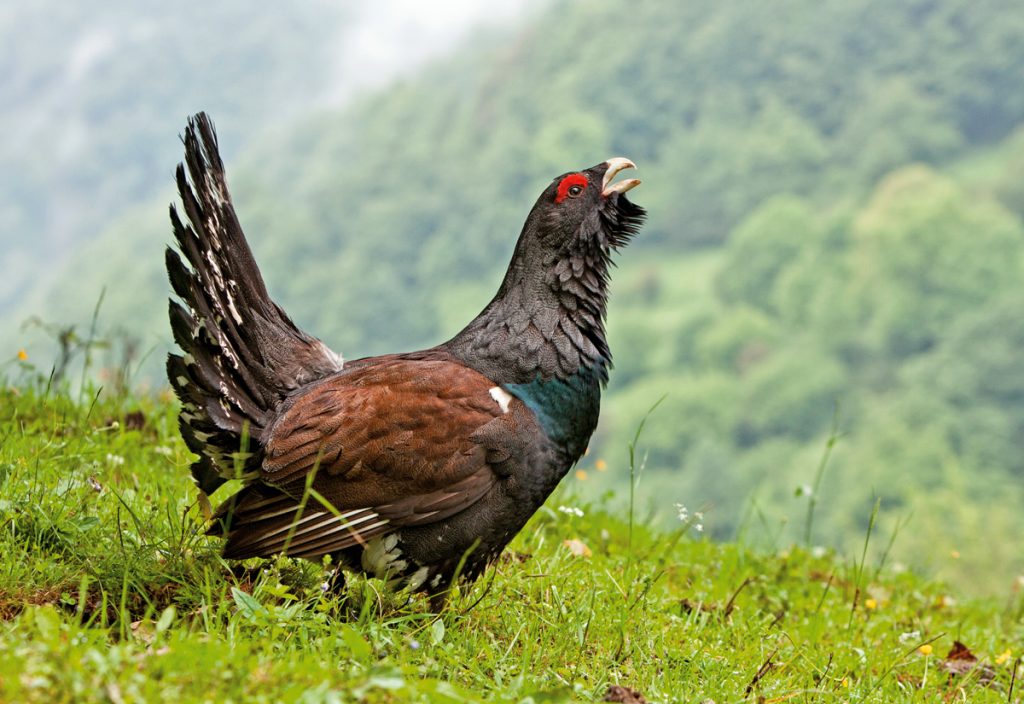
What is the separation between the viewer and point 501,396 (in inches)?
155

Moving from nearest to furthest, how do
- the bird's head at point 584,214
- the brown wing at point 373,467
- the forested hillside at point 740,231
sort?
the brown wing at point 373,467 < the bird's head at point 584,214 < the forested hillside at point 740,231

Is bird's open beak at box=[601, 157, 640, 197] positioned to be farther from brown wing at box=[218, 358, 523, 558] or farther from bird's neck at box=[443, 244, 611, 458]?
brown wing at box=[218, 358, 523, 558]

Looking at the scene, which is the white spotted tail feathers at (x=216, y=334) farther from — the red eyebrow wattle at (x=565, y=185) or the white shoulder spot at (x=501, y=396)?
the red eyebrow wattle at (x=565, y=185)

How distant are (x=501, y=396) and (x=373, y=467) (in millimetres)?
566

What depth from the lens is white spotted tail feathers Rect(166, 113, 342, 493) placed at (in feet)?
12.8

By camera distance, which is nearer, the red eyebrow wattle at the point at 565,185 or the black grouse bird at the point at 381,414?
the black grouse bird at the point at 381,414

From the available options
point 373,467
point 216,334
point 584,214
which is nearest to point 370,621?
point 373,467

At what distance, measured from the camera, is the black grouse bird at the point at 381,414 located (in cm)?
378

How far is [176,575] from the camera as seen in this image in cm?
380

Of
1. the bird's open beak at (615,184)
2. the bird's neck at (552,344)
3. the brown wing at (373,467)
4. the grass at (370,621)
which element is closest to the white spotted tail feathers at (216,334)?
the brown wing at (373,467)

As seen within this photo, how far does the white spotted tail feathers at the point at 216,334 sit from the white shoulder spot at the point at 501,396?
0.89m

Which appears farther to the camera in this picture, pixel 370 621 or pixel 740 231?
pixel 740 231

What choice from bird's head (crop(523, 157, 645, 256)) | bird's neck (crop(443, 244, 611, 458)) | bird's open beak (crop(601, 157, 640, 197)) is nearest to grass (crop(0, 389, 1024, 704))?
bird's neck (crop(443, 244, 611, 458))

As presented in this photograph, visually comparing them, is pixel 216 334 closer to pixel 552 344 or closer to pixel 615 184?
pixel 552 344
